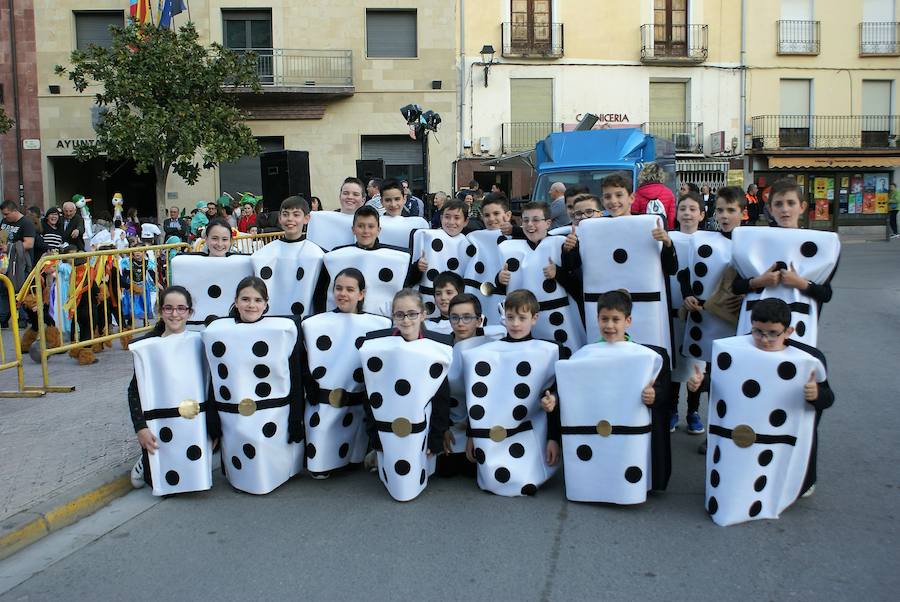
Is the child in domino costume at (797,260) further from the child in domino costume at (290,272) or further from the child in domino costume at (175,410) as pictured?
the child in domino costume at (175,410)

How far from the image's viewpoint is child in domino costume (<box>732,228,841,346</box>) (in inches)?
213

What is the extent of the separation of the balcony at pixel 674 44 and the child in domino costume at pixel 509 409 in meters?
26.3

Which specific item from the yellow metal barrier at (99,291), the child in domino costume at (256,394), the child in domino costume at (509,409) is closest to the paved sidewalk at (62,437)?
the yellow metal barrier at (99,291)

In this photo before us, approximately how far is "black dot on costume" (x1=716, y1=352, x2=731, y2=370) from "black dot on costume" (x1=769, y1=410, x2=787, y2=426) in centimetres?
35

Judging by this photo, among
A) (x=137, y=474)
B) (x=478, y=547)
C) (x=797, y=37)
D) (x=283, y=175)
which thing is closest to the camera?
(x=478, y=547)

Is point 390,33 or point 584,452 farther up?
point 390,33

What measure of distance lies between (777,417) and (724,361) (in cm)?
41

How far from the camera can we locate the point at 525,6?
95.2 ft

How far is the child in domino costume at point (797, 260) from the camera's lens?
213 inches

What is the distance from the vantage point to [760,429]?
4.86m

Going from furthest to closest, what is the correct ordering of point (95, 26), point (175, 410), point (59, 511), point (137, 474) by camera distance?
point (95, 26), point (137, 474), point (175, 410), point (59, 511)

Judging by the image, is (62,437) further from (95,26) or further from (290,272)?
(95,26)

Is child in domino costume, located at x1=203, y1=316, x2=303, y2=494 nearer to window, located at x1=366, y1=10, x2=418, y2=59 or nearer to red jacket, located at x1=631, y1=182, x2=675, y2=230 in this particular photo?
red jacket, located at x1=631, y1=182, x2=675, y2=230

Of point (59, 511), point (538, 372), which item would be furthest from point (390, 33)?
point (59, 511)
